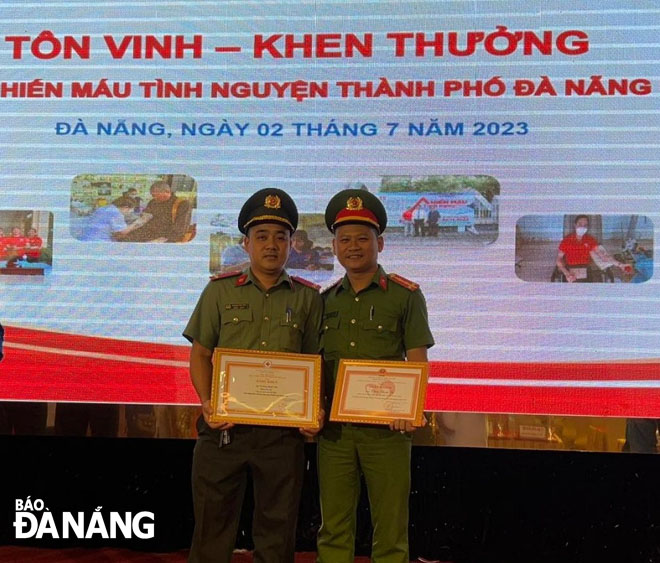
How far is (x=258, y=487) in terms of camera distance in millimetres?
2084

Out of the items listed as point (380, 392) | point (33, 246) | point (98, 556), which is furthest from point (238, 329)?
point (98, 556)

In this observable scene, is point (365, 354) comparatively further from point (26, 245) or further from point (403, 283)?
point (26, 245)

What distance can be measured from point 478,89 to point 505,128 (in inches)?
6.9

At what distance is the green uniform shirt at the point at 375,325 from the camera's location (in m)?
2.12

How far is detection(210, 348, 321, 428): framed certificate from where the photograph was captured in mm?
1996

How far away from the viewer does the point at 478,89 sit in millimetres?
2580

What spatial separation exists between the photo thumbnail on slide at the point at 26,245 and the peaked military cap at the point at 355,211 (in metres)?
1.16

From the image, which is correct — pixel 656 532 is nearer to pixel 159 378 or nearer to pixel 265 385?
pixel 265 385

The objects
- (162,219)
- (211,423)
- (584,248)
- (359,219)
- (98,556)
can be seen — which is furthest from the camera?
(98,556)

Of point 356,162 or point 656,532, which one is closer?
point 356,162

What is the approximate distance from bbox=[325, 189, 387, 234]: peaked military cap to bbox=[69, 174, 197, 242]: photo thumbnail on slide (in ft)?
2.27

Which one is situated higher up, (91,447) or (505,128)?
(505,128)

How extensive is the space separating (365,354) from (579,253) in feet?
3.10

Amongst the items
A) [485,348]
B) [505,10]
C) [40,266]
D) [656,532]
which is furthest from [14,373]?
[656,532]
